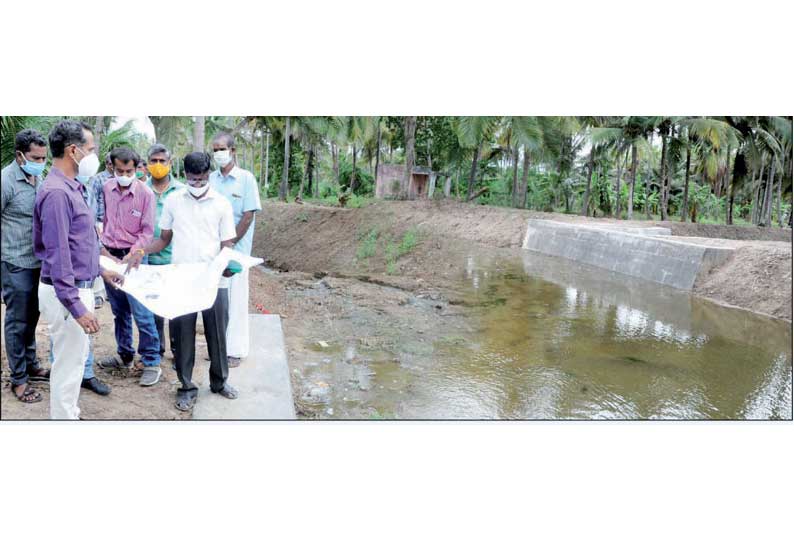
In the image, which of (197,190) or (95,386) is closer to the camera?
(197,190)

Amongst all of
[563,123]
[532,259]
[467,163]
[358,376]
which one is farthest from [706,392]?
[467,163]

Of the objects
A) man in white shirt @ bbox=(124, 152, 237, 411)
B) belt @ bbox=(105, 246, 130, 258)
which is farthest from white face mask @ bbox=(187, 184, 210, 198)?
belt @ bbox=(105, 246, 130, 258)

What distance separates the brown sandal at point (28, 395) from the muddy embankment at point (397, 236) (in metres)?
5.75

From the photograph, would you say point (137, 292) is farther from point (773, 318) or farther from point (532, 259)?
point (532, 259)

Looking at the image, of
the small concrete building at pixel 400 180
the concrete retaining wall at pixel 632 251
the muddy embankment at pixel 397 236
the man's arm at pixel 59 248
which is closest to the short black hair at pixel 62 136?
the man's arm at pixel 59 248

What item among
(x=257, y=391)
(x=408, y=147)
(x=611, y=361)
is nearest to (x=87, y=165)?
(x=257, y=391)

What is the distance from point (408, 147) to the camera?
14.7 m

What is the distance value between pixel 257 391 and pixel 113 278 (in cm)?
101

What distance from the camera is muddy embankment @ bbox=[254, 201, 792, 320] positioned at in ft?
35.0

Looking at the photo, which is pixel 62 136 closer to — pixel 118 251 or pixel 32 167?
pixel 32 167

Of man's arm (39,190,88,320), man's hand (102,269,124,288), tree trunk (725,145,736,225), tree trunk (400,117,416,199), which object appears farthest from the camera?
tree trunk (725,145,736,225)

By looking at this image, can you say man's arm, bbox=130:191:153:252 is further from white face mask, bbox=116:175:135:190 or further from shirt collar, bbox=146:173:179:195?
shirt collar, bbox=146:173:179:195

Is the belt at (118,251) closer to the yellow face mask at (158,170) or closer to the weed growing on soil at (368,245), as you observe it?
the yellow face mask at (158,170)

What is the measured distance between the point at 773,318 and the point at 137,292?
21.1 feet
